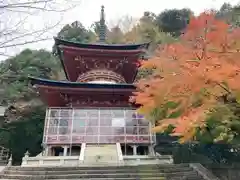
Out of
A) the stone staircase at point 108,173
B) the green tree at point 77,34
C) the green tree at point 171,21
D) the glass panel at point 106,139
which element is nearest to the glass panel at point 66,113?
the glass panel at point 106,139

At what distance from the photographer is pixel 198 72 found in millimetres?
6852

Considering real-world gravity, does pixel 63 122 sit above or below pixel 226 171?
above

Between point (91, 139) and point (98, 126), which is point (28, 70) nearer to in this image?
point (98, 126)

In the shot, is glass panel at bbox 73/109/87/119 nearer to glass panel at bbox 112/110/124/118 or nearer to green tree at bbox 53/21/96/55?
→ glass panel at bbox 112/110/124/118

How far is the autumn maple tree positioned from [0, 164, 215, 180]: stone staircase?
268 cm

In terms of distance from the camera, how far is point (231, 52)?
6.81m

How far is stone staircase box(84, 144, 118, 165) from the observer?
42.5 feet

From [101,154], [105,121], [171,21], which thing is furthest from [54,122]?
[171,21]

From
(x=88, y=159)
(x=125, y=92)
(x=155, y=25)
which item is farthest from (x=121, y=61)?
(x=155, y=25)

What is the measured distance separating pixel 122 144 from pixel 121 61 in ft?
20.2

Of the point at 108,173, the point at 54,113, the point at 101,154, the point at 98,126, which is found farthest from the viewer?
the point at 54,113

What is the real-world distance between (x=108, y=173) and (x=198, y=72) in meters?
5.45

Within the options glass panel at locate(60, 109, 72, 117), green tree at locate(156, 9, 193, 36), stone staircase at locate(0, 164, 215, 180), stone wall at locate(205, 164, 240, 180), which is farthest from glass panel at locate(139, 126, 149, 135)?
green tree at locate(156, 9, 193, 36)

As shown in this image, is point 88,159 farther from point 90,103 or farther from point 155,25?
point 155,25
